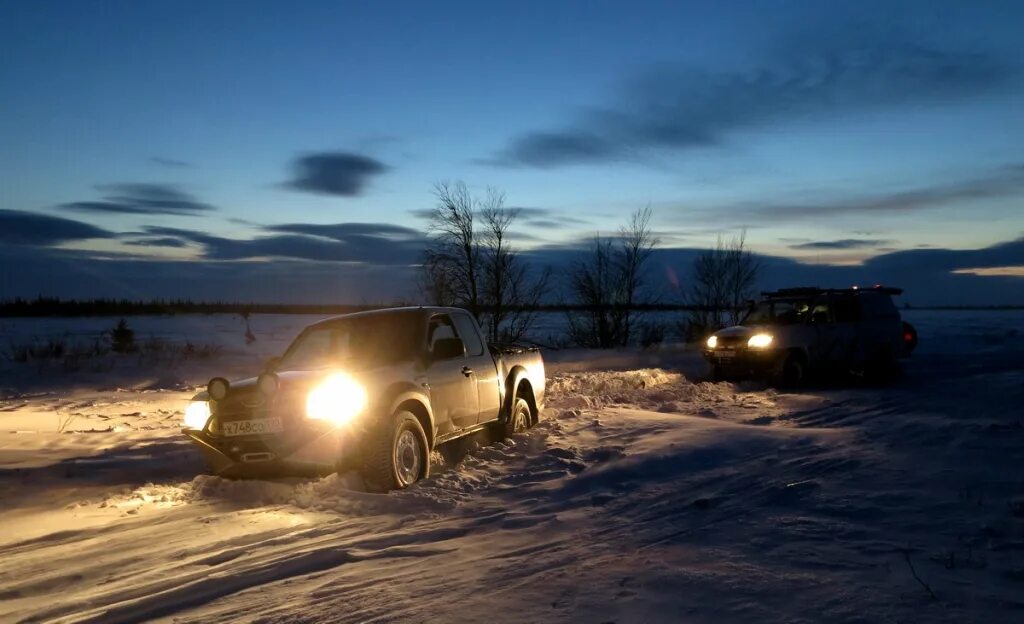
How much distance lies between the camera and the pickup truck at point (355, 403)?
703cm

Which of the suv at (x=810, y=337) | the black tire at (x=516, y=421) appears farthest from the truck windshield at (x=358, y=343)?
the suv at (x=810, y=337)

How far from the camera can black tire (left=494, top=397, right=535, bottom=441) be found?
31.9 feet

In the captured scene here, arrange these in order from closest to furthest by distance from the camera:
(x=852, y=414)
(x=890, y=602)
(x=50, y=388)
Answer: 1. (x=890, y=602)
2. (x=852, y=414)
3. (x=50, y=388)

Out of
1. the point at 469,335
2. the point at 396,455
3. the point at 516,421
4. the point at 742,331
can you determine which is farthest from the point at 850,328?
the point at 396,455

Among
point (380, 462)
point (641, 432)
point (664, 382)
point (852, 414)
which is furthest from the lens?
point (664, 382)

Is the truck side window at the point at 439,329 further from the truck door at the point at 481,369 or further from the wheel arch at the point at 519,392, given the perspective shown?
the wheel arch at the point at 519,392

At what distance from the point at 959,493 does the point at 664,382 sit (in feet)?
37.3

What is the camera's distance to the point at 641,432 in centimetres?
952

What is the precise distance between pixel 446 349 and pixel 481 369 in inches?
46.2

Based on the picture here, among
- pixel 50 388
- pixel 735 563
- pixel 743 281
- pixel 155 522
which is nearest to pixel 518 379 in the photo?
pixel 155 522

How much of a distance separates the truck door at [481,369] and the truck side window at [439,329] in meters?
0.14

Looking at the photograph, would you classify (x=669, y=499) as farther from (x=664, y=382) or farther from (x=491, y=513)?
(x=664, y=382)

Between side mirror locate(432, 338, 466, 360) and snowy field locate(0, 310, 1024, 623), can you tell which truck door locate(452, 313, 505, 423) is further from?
side mirror locate(432, 338, 466, 360)

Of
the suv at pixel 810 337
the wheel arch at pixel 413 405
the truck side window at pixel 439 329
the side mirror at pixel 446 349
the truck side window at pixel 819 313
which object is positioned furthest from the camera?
the truck side window at pixel 819 313
